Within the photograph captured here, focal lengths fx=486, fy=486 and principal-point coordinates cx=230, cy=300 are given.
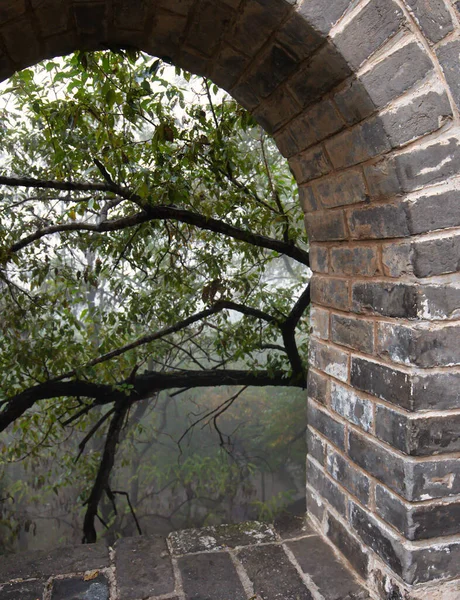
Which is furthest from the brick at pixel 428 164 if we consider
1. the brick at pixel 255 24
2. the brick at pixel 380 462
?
the brick at pixel 380 462

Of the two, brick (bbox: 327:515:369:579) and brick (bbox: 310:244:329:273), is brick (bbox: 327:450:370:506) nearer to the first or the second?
brick (bbox: 327:515:369:579)

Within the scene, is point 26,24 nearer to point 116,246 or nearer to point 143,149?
point 143,149

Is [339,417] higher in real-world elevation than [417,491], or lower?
higher

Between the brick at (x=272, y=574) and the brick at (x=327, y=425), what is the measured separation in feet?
1.52

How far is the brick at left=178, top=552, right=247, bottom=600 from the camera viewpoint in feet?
5.22

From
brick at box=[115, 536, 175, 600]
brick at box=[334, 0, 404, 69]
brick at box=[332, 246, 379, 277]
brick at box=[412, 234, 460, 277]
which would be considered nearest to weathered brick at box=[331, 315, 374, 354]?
brick at box=[332, 246, 379, 277]

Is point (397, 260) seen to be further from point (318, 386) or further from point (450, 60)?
point (318, 386)

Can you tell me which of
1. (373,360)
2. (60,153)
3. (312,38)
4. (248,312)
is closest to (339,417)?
(373,360)

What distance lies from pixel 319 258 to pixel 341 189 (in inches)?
13.6

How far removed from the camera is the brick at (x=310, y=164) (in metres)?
1.60

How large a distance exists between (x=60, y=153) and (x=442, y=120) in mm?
1930

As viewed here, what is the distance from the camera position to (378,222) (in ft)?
4.67

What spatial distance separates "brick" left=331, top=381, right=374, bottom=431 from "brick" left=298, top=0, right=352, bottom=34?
3.56ft

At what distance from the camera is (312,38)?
1.28 meters
